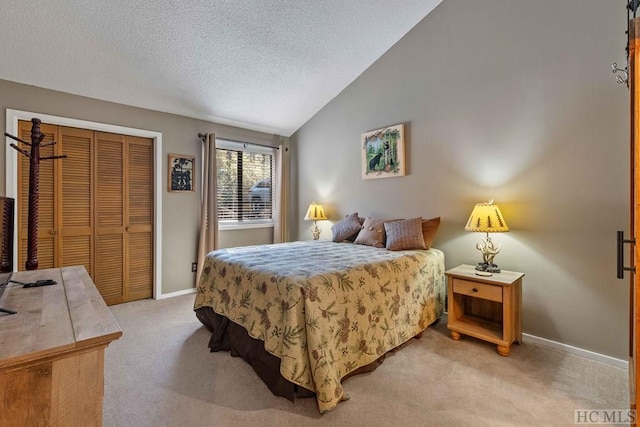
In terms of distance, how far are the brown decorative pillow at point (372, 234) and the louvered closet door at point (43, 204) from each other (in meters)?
3.17

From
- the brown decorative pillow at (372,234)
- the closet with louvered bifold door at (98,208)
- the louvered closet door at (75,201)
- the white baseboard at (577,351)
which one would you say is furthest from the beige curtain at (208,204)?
the white baseboard at (577,351)

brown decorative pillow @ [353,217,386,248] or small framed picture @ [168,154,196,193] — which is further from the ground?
Answer: small framed picture @ [168,154,196,193]

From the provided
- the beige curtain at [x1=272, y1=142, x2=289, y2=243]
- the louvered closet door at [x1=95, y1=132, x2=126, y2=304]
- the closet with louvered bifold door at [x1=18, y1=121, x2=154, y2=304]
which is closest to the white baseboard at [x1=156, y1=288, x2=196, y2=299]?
the closet with louvered bifold door at [x1=18, y1=121, x2=154, y2=304]

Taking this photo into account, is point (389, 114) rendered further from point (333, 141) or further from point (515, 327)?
point (515, 327)

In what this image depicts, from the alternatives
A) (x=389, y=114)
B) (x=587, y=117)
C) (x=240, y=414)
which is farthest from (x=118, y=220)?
(x=587, y=117)

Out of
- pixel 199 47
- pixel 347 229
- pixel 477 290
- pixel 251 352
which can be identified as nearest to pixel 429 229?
pixel 477 290

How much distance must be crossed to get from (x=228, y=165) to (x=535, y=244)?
12.4 feet

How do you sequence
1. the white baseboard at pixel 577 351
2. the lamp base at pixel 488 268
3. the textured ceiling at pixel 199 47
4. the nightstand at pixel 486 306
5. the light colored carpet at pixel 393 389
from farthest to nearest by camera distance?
the lamp base at pixel 488 268 < the textured ceiling at pixel 199 47 < the nightstand at pixel 486 306 < the white baseboard at pixel 577 351 < the light colored carpet at pixel 393 389

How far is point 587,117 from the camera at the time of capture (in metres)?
2.21

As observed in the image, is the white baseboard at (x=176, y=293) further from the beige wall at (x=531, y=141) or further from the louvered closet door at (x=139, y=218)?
the beige wall at (x=531, y=141)

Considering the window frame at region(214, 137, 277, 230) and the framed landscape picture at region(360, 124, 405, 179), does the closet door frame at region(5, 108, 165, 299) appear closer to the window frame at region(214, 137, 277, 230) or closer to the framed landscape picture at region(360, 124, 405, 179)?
the window frame at region(214, 137, 277, 230)

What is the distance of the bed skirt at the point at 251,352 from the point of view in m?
1.77

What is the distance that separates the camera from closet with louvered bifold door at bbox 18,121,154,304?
9.75 feet

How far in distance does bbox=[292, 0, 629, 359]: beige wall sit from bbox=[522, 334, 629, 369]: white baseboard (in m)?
0.04
